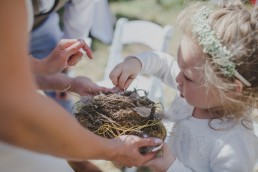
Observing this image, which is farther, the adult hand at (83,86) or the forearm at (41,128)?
the adult hand at (83,86)

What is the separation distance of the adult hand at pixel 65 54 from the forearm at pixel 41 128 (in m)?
0.75

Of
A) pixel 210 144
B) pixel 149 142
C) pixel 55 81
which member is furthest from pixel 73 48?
pixel 210 144

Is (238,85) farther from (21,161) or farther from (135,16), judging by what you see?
(135,16)

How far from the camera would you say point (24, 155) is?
4.54 feet

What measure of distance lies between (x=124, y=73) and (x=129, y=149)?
557 mm

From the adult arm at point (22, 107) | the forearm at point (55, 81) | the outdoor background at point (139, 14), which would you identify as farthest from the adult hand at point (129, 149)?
the outdoor background at point (139, 14)

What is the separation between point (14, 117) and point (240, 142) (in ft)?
3.30

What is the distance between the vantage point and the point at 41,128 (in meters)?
0.94

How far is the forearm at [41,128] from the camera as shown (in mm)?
890

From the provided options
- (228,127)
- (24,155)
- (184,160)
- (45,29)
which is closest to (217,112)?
(228,127)

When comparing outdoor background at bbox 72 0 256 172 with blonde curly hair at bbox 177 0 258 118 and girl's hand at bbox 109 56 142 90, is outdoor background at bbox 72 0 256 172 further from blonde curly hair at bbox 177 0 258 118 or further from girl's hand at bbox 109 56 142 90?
blonde curly hair at bbox 177 0 258 118

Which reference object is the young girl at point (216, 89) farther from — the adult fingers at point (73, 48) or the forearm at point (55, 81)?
the forearm at point (55, 81)

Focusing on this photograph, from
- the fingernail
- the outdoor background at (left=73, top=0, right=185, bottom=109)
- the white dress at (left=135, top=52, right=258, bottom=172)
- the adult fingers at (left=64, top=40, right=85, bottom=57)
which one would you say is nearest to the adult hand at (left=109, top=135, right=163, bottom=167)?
the fingernail

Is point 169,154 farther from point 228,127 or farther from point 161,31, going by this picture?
point 161,31
